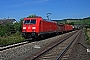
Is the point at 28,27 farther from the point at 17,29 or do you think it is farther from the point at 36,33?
the point at 17,29

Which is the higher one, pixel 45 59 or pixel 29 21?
pixel 29 21

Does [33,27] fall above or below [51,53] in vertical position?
above

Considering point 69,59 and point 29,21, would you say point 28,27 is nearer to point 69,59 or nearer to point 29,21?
point 29,21

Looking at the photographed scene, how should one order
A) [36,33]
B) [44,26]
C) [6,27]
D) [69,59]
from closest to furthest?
[69,59] < [36,33] < [44,26] < [6,27]

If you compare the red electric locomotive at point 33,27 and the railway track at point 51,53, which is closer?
the railway track at point 51,53

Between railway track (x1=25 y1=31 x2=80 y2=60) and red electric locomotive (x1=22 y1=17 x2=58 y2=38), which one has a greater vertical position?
red electric locomotive (x1=22 y1=17 x2=58 y2=38)

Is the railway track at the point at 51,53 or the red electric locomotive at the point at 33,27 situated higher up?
the red electric locomotive at the point at 33,27

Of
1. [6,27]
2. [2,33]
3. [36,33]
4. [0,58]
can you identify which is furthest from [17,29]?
[0,58]

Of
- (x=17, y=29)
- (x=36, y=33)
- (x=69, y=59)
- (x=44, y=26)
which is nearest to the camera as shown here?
(x=69, y=59)

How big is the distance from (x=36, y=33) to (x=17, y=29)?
58.2 ft

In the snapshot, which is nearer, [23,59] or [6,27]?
[23,59]

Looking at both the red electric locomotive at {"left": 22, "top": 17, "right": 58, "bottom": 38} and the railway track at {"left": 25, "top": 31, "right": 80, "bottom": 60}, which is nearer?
the railway track at {"left": 25, "top": 31, "right": 80, "bottom": 60}

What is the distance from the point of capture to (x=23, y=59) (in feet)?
37.4

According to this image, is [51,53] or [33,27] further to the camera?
[33,27]
